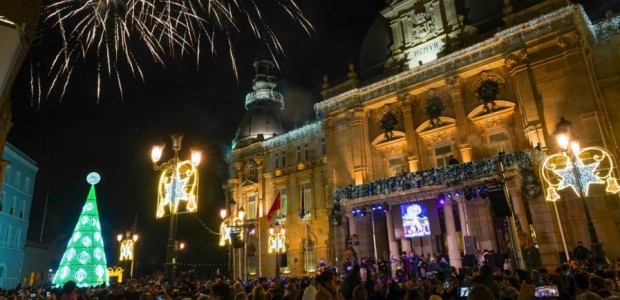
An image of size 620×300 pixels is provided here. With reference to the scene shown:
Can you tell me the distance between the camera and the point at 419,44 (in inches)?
1093

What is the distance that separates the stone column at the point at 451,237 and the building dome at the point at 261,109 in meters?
25.5

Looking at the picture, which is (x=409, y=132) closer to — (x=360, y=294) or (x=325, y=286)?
(x=325, y=286)

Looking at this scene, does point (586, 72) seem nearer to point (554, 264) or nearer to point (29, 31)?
point (554, 264)

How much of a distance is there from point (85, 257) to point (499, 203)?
70.3 feet

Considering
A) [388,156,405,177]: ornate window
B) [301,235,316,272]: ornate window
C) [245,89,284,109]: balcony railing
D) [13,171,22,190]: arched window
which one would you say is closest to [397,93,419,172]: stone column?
[388,156,405,177]: ornate window

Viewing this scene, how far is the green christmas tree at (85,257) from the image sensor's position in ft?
63.7

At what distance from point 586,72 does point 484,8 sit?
332 inches

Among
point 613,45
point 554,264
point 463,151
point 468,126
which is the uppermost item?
point 613,45

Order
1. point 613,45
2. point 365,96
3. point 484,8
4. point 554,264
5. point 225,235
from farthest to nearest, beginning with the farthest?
point 225,235 < point 365,96 < point 484,8 < point 613,45 < point 554,264

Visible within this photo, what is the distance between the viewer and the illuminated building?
1978 centimetres

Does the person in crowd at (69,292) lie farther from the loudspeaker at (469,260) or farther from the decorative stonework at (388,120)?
the decorative stonework at (388,120)

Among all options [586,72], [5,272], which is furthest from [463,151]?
[5,272]

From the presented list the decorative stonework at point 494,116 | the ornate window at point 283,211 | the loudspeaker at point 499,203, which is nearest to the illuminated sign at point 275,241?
the ornate window at point 283,211

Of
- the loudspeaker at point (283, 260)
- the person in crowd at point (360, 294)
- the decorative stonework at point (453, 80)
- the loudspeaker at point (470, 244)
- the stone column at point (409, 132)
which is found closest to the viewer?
the person in crowd at point (360, 294)
